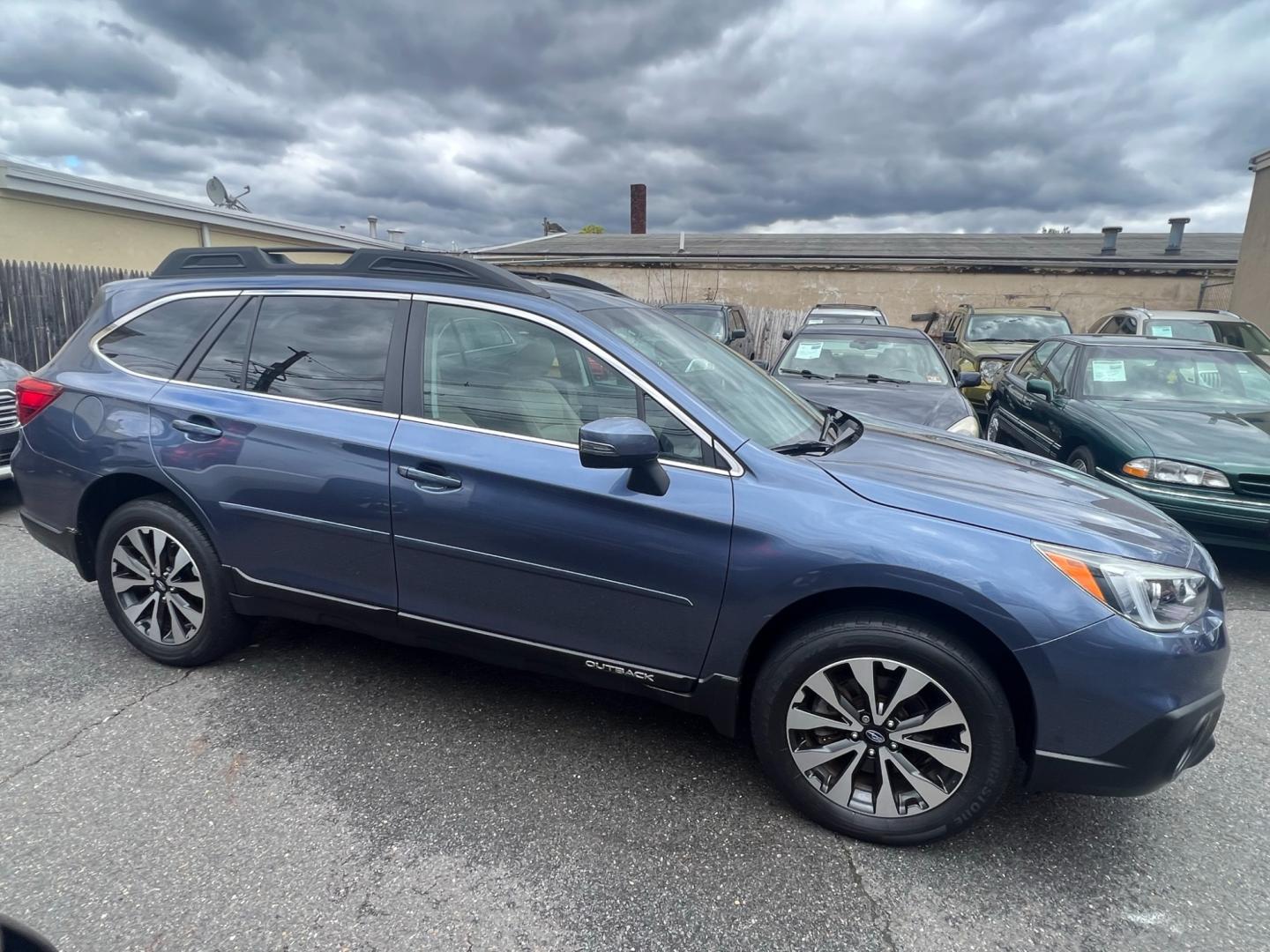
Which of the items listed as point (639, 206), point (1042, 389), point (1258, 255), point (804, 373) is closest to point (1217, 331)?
point (1042, 389)

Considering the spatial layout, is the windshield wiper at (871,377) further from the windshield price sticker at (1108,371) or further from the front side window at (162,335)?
the front side window at (162,335)

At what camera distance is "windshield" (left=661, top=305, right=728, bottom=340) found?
439 inches

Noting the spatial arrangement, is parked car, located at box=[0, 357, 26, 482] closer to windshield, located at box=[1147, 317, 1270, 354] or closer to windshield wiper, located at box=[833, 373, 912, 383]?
windshield wiper, located at box=[833, 373, 912, 383]

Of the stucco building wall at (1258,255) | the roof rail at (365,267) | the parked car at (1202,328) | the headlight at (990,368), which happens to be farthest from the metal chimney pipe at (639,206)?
the roof rail at (365,267)

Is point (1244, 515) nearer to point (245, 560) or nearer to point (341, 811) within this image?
point (341, 811)

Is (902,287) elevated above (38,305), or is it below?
above

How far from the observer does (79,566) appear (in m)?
3.43

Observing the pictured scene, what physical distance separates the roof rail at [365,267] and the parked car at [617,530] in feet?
0.06

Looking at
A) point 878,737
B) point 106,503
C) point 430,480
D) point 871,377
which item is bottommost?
point 878,737

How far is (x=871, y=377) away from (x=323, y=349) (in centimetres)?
536

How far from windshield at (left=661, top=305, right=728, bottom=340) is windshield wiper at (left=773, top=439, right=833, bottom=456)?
843cm

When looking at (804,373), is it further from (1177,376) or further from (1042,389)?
(1177,376)

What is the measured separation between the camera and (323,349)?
9.76 feet

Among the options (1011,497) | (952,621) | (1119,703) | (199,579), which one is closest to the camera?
(1119,703)
